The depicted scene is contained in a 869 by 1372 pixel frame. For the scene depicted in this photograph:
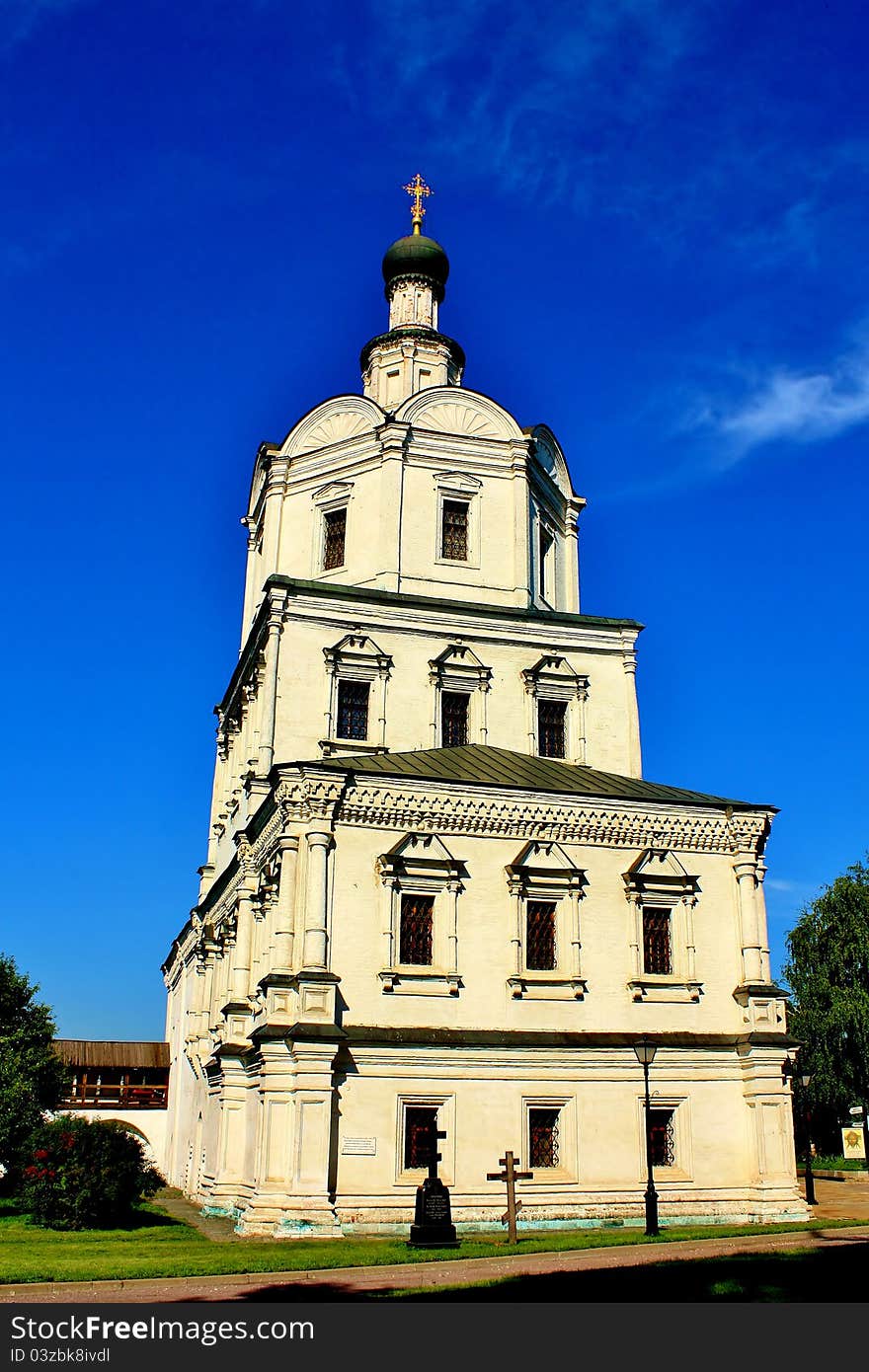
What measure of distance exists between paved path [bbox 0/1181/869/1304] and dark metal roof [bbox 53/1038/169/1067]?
42.0 metres

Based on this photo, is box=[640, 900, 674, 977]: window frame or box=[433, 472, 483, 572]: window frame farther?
box=[433, 472, 483, 572]: window frame

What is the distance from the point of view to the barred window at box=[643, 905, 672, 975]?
2484 cm

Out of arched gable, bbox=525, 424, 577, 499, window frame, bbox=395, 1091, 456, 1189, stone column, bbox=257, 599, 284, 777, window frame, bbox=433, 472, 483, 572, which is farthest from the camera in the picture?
arched gable, bbox=525, 424, 577, 499

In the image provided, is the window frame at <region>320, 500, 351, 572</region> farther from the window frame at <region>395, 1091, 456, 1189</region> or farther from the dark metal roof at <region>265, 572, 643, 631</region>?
the window frame at <region>395, 1091, 456, 1189</region>

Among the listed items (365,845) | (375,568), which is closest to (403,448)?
(375,568)

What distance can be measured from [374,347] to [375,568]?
8801 mm

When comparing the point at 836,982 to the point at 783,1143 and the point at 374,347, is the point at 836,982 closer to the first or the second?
the point at 783,1143

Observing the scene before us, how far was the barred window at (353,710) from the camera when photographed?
27.8m

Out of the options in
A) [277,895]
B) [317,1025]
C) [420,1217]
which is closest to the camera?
[420,1217]

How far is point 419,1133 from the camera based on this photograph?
22016 millimetres

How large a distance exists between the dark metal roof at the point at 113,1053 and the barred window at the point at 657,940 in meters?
37.2

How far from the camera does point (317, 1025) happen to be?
841 inches

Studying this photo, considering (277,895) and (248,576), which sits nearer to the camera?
(277,895)

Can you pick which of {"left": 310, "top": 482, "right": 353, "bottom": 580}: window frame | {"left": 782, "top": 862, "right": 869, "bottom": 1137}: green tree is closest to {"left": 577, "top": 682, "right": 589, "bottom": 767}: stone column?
{"left": 310, "top": 482, "right": 353, "bottom": 580}: window frame
